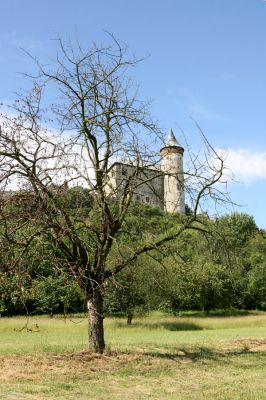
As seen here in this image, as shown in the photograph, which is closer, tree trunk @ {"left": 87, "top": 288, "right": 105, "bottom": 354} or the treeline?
the treeline

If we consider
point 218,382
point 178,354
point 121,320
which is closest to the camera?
point 218,382

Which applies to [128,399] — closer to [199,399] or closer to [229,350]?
[199,399]

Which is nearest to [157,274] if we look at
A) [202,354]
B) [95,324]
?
[202,354]

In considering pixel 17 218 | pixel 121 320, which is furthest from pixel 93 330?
pixel 121 320

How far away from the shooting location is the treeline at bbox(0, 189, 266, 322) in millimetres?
11969

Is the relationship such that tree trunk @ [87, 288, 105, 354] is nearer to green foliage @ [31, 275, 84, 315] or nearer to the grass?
the grass

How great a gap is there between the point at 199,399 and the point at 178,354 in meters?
5.62

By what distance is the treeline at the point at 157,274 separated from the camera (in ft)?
39.3

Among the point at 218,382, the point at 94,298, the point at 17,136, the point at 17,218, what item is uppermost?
the point at 17,136

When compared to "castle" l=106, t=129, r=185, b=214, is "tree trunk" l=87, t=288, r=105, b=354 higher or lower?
lower

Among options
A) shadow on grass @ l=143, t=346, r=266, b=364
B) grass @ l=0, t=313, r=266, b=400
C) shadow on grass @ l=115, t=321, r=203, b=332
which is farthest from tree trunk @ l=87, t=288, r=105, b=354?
shadow on grass @ l=115, t=321, r=203, b=332

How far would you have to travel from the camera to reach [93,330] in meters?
12.9

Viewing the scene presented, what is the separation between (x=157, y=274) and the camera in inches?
696

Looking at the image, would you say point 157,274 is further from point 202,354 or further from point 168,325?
point 168,325
